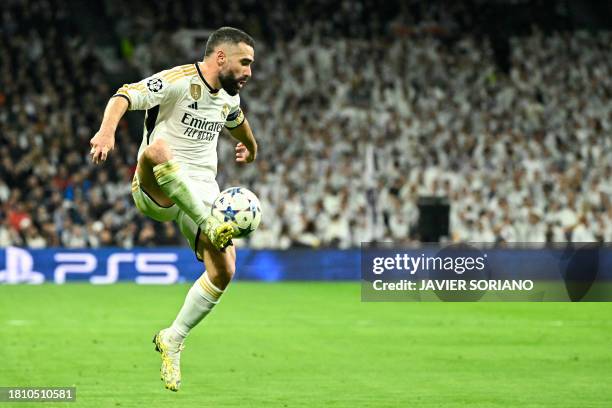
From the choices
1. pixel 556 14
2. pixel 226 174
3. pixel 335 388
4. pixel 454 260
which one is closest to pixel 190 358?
pixel 335 388

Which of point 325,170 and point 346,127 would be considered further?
point 346,127

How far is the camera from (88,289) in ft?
73.9

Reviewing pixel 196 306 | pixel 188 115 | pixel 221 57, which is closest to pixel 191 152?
pixel 188 115

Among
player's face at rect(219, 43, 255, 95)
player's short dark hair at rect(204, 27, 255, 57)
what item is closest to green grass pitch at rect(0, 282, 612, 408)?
player's face at rect(219, 43, 255, 95)

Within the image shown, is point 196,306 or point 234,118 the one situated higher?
point 234,118

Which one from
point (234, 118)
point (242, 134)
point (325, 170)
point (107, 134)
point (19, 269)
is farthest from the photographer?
point (325, 170)

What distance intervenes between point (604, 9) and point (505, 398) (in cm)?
2703

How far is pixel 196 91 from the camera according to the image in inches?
348

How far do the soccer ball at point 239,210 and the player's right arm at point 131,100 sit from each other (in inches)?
35.8

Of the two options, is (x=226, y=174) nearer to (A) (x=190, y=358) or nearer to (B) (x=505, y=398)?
(A) (x=190, y=358)

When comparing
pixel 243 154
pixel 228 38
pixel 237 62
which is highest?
pixel 228 38

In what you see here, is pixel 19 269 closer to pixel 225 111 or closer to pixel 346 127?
pixel 346 127

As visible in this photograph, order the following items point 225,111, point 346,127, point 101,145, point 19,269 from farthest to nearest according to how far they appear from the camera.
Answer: point 346,127
point 19,269
point 225,111
point 101,145

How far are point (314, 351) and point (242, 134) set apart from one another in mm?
4550
